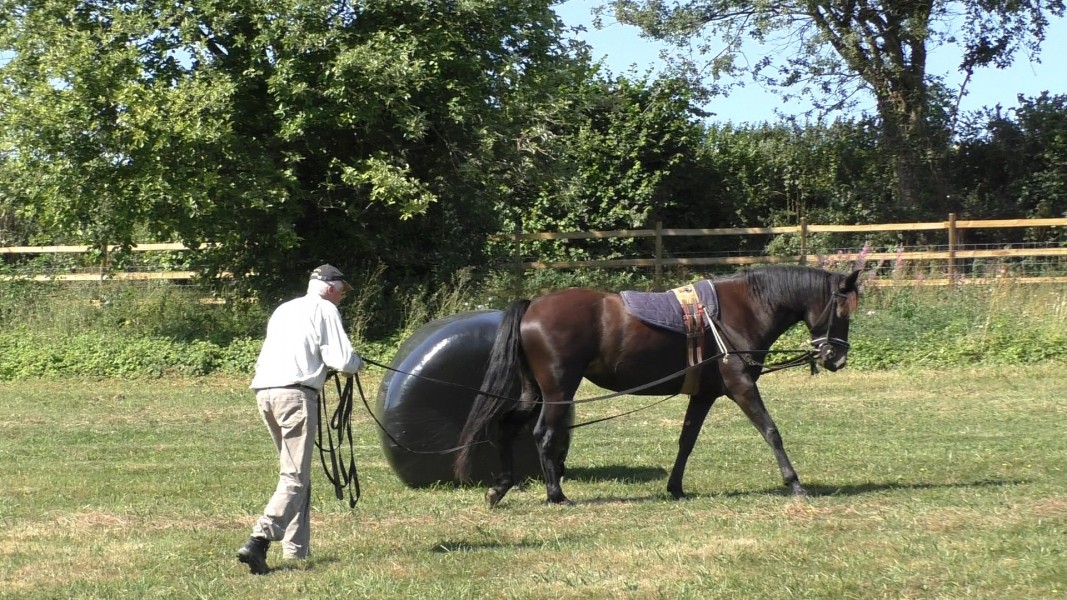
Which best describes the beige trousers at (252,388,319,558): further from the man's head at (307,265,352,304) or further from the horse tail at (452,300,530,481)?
the horse tail at (452,300,530,481)

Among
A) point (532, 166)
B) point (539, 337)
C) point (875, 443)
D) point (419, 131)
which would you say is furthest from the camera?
point (532, 166)

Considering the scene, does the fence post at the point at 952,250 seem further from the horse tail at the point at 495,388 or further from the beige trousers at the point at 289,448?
the beige trousers at the point at 289,448

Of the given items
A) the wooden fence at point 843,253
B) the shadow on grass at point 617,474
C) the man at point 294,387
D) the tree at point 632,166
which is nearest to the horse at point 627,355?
the shadow on grass at point 617,474

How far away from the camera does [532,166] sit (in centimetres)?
2234

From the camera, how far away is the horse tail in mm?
9359

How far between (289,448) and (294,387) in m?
0.38

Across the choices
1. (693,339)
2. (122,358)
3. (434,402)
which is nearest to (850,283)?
(693,339)

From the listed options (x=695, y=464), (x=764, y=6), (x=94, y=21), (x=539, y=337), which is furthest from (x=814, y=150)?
(x=539, y=337)

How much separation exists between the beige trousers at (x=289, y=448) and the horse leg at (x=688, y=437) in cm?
353

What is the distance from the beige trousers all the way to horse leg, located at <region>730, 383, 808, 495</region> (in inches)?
152

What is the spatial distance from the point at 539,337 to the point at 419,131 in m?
11.4

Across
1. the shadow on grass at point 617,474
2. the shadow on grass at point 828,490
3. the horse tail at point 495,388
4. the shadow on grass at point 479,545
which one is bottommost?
the shadow on grass at point 617,474

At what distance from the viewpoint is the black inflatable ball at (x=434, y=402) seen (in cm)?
1013

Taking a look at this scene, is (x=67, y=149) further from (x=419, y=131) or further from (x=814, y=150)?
(x=814, y=150)
